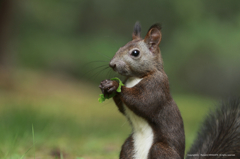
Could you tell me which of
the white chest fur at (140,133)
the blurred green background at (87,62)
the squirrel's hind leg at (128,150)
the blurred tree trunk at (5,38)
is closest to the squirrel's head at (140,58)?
the white chest fur at (140,133)

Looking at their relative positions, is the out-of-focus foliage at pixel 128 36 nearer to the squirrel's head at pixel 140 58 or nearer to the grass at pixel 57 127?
the grass at pixel 57 127

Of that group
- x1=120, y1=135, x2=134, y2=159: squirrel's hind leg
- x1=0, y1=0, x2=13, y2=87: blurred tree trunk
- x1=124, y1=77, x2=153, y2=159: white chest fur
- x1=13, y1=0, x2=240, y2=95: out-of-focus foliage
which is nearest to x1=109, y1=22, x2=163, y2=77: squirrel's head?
x1=124, y1=77, x2=153, y2=159: white chest fur

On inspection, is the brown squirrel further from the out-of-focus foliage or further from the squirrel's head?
the out-of-focus foliage

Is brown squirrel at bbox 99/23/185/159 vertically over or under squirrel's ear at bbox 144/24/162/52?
under

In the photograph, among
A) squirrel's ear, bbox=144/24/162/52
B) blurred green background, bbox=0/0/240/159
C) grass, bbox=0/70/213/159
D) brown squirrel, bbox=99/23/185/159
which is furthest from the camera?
blurred green background, bbox=0/0/240/159

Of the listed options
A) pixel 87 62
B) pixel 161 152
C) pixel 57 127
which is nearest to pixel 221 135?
pixel 161 152

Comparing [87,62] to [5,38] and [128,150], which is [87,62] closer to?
[5,38]
